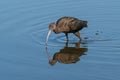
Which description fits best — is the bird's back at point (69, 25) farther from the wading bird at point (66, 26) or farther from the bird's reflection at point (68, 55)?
the bird's reflection at point (68, 55)

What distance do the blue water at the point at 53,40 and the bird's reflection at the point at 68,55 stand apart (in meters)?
0.11

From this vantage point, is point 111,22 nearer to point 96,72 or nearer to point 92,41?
point 92,41

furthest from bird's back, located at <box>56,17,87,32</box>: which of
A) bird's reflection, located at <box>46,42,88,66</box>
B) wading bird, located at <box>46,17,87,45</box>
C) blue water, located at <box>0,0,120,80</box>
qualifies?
bird's reflection, located at <box>46,42,88,66</box>

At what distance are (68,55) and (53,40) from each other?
4.40 feet

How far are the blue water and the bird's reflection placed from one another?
0.11 metres

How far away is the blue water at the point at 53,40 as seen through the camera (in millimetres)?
10438

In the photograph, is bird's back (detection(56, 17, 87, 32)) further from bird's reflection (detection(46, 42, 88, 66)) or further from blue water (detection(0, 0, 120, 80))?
bird's reflection (detection(46, 42, 88, 66))

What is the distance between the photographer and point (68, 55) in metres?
11.8

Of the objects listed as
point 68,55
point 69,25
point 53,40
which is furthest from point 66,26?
point 68,55

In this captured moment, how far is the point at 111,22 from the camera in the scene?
47.1 ft

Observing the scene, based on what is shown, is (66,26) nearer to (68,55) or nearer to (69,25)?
(69,25)

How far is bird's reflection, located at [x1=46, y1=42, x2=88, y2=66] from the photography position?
11320mm

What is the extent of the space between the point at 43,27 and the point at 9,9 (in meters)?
2.27

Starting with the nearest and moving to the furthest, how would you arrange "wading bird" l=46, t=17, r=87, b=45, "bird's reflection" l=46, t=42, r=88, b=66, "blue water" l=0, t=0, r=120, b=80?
"blue water" l=0, t=0, r=120, b=80 < "bird's reflection" l=46, t=42, r=88, b=66 < "wading bird" l=46, t=17, r=87, b=45
